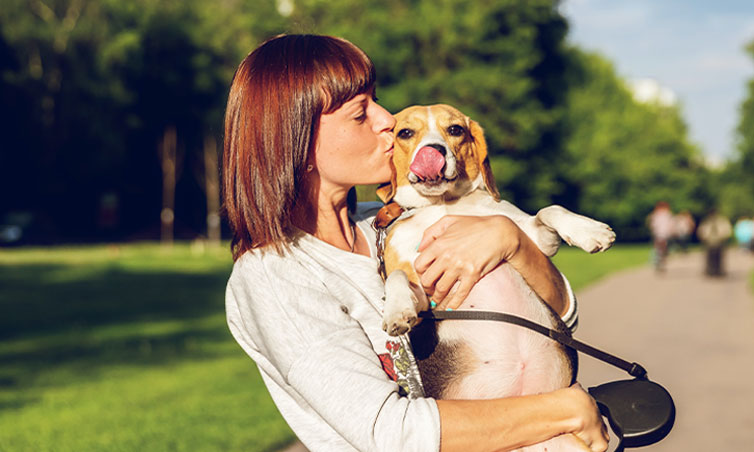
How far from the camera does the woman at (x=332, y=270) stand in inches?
80.6

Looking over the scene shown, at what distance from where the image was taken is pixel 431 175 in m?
2.68

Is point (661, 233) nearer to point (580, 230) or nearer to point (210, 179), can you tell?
point (580, 230)

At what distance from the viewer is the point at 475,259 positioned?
2426mm

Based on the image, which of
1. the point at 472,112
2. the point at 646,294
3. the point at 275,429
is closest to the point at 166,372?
the point at 275,429

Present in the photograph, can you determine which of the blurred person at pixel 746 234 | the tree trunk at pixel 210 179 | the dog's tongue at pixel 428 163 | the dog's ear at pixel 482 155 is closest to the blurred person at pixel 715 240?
the blurred person at pixel 746 234

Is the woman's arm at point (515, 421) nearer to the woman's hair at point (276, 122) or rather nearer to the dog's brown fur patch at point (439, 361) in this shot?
the dog's brown fur patch at point (439, 361)

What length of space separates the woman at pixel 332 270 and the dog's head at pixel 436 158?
80 millimetres

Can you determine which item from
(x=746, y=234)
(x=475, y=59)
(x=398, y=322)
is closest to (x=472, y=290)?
(x=398, y=322)

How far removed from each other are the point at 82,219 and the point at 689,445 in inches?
1675

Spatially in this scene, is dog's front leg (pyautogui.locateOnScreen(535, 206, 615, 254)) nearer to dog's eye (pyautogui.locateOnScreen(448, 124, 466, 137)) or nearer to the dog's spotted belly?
the dog's spotted belly

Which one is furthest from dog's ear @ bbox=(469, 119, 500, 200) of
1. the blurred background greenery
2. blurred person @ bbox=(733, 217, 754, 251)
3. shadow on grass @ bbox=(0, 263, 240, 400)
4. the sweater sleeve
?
blurred person @ bbox=(733, 217, 754, 251)

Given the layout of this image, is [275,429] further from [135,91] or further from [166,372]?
[135,91]

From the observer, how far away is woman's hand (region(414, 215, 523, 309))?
2.44 metres

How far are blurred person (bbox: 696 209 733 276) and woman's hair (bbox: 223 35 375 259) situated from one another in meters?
22.0
